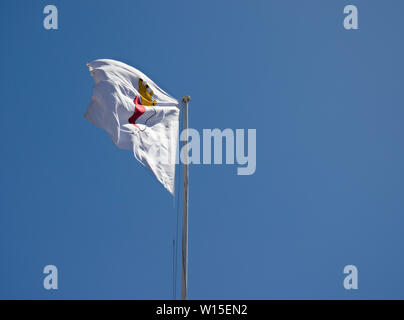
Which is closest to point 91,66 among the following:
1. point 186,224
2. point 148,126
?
point 148,126

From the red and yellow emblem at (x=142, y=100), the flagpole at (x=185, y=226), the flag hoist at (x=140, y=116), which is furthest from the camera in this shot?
the red and yellow emblem at (x=142, y=100)

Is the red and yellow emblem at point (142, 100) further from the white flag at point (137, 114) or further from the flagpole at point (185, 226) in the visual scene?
the flagpole at point (185, 226)

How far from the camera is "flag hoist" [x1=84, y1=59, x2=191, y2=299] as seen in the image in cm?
2117

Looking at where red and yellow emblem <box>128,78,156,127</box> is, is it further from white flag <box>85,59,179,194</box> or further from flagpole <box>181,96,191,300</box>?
flagpole <box>181,96,191,300</box>

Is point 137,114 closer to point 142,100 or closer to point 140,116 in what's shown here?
point 140,116

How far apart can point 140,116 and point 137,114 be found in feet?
0.44

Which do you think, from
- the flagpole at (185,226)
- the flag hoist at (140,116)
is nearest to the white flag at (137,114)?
the flag hoist at (140,116)

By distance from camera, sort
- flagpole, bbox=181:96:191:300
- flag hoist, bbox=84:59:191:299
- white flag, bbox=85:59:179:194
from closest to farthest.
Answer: flagpole, bbox=181:96:191:300 → flag hoist, bbox=84:59:191:299 → white flag, bbox=85:59:179:194

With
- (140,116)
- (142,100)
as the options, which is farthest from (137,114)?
(142,100)

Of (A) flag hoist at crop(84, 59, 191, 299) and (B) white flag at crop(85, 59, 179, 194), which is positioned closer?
(A) flag hoist at crop(84, 59, 191, 299)

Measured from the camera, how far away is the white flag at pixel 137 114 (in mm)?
21281

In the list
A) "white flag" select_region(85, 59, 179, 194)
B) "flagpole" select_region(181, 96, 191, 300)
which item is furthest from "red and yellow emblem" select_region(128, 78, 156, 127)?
"flagpole" select_region(181, 96, 191, 300)
